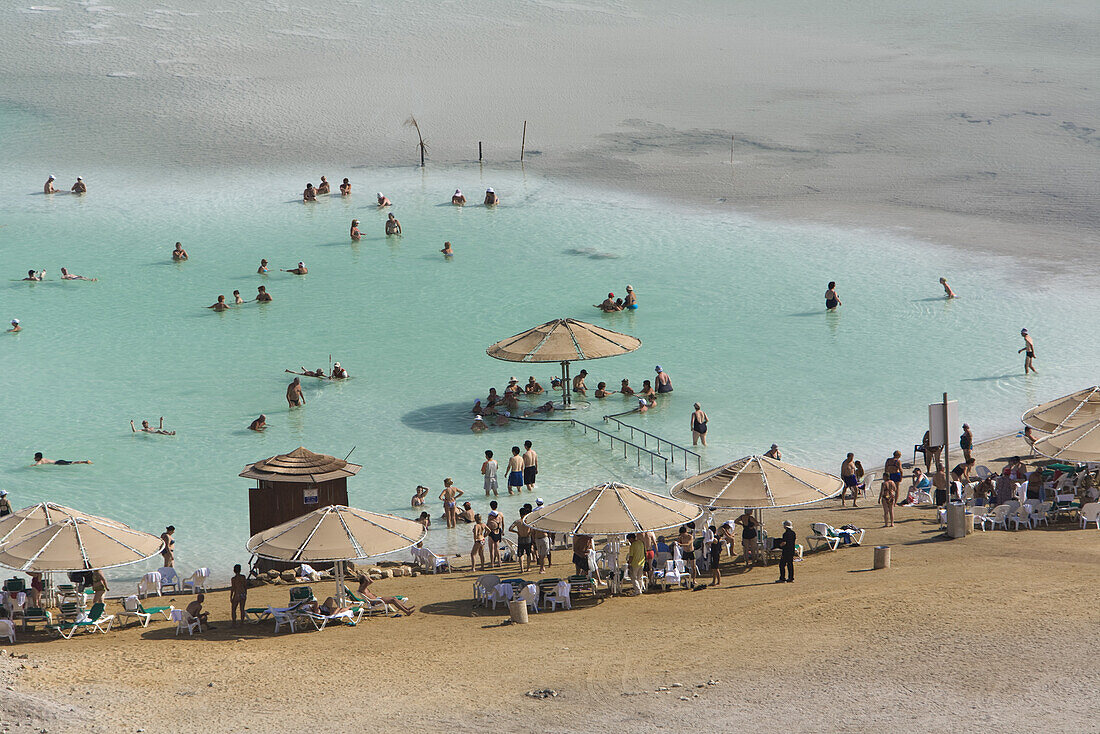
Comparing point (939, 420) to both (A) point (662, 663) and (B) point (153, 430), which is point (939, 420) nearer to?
(A) point (662, 663)

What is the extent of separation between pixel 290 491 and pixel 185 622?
387cm

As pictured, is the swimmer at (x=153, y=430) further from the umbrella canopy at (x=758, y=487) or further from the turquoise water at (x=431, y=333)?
the umbrella canopy at (x=758, y=487)

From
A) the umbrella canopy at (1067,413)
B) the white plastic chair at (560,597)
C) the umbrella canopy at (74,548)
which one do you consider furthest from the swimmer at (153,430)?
the umbrella canopy at (1067,413)

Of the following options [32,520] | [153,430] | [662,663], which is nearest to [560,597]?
[662,663]

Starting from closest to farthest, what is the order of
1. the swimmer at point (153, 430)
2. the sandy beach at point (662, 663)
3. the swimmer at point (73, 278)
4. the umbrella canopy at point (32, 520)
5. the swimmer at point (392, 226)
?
the sandy beach at point (662, 663)
the umbrella canopy at point (32, 520)
the swimmer at point (153, 430)
the swimmer at point (73, 278)
the swimmer at point (392, 226)

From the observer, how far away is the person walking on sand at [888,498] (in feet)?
61.9

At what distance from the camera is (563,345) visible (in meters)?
24.8

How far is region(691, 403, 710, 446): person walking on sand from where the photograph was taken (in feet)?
77.3

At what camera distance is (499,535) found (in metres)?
19.0

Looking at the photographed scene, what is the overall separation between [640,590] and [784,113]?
3775 centimetres

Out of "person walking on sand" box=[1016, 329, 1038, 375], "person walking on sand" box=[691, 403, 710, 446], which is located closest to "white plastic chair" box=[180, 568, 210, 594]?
"person walking on sand" box=[691, 403, 710, 446]

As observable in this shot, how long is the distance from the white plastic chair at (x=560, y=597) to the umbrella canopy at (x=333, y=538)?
72.7 inches

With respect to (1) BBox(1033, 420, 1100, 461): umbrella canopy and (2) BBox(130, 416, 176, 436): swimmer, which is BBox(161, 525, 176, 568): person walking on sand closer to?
(2) BBox(130, 416, 176, 436): swimmer

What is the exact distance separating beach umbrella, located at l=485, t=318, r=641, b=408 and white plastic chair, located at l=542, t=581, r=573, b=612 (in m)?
8.63
